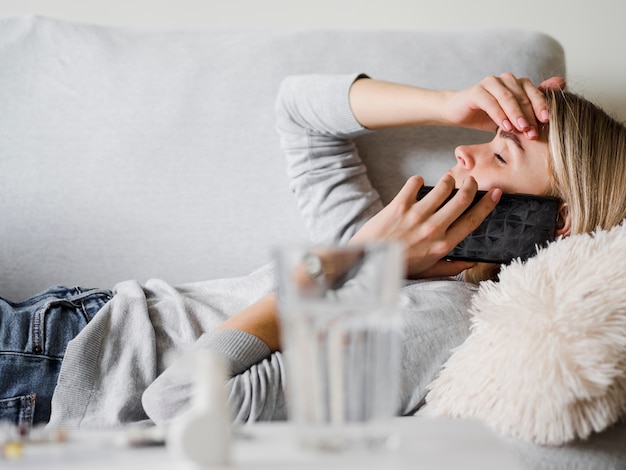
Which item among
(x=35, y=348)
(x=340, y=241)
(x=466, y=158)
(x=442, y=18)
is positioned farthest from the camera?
(x=442, y=18)

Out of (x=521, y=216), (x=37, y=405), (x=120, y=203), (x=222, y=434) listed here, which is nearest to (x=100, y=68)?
(x=120, y=203)

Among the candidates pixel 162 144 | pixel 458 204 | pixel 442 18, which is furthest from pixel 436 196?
pixel 442 18

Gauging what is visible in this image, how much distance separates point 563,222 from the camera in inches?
46.0

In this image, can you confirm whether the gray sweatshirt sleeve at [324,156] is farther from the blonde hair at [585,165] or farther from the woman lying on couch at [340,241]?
the blonde hair at [585,165]

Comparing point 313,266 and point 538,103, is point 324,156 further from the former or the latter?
point 313,266

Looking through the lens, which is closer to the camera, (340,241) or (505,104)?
(505,104)

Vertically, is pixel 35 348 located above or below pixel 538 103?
below

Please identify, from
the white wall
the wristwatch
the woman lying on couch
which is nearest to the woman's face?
the woman lying on couch

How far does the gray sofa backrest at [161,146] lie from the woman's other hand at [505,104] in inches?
7.0

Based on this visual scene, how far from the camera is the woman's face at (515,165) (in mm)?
1175

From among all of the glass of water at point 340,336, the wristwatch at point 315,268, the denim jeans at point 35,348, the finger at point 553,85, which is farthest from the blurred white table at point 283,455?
the finger at point 553,85

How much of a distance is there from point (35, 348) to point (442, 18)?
3.88 feet

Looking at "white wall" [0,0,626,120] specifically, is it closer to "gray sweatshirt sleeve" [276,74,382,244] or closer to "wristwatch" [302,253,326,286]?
"gray sweatshirt sleeve" [276,74,382,244]

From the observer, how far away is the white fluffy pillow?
781 mm
